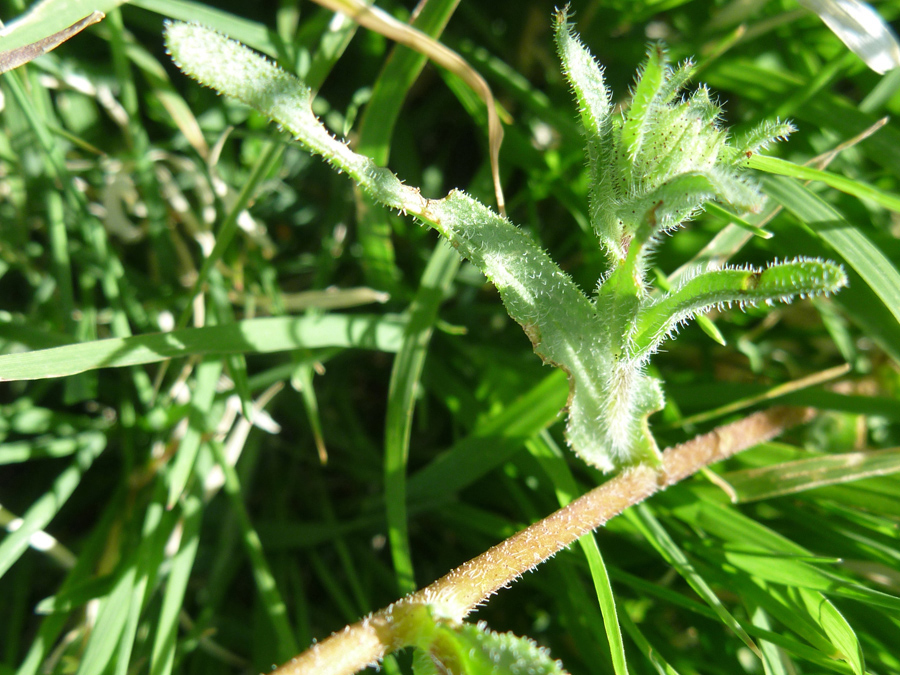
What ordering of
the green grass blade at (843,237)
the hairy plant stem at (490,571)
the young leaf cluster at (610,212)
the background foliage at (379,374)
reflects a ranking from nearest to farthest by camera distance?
the young leaf cluster at (610,212) < the hairy plant stem at (490,571) < the green grass blade at (843,237) < the background foliage at (379,374)

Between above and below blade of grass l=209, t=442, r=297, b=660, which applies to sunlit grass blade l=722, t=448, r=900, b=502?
below

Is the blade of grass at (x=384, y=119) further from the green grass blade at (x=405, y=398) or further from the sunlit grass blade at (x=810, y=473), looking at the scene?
the sunlit grass blade at (x=810, y=473)

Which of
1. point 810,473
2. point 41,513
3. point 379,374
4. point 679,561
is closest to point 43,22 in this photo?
point 41,513

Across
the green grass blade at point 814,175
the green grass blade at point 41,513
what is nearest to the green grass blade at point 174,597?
the green grass blade at point 41,513

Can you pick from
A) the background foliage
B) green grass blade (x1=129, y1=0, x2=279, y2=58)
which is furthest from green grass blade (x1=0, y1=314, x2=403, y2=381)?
green grass blade (x1=129, y1=0, x2=279, y2=58)

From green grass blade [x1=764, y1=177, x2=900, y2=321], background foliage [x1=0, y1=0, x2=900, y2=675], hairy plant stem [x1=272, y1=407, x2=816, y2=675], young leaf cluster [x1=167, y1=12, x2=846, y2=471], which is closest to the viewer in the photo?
young leaf cluster [x1=167, y1=12, x2=846, y2=471]

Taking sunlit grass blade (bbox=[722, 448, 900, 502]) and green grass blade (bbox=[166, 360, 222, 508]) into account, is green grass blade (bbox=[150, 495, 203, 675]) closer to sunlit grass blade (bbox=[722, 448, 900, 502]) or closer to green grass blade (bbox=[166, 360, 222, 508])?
green grass blade (bbox=[166, 360, 222, 508])

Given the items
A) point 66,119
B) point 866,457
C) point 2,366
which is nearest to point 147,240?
point 66,119
